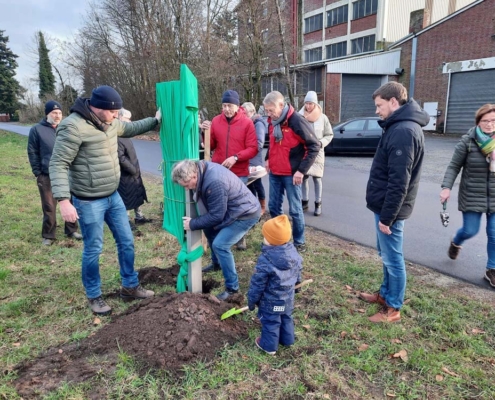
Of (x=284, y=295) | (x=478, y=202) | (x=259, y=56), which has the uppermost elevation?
(x=259, y=56)

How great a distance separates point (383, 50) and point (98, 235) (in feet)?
92.4

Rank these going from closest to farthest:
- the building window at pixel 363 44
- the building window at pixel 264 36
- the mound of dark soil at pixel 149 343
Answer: the mound of dark soil at pixel 149 343
the building window at pixel 264 36
the building window at pixel 363 44

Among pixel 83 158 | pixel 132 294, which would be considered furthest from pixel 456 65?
pixel 83 158

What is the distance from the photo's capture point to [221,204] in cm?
330

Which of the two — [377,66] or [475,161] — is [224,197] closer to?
[475,161]

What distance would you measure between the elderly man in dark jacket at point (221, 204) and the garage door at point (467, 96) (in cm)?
2169

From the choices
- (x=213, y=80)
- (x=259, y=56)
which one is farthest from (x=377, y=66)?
(x=213, y=80)

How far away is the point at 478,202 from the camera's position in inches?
154

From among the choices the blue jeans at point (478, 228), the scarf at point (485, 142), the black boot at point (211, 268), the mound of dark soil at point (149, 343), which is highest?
the scarf at point (485, 142)

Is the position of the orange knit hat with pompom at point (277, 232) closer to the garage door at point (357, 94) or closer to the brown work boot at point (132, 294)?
the brown work boot at point (132, 294)

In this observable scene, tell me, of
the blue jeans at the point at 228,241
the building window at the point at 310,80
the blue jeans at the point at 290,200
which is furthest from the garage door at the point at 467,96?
the blue jeans at the point at 228,241

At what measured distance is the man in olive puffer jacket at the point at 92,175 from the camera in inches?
122

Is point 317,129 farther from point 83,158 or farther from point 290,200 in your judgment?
point 83,158

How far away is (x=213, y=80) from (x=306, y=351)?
66.1 ft
